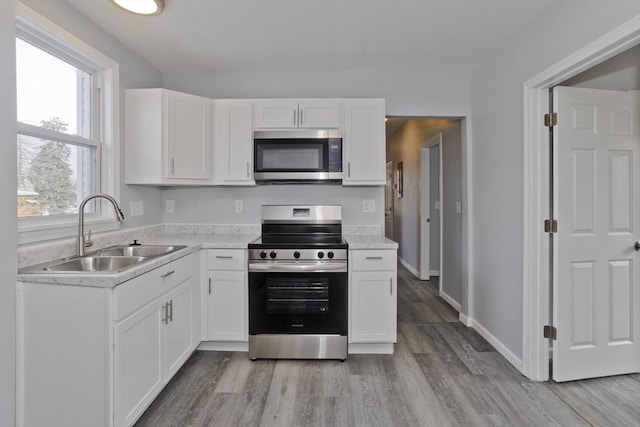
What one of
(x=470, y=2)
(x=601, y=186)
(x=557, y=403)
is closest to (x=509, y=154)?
(x=601, y=186)

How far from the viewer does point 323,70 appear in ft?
9.69

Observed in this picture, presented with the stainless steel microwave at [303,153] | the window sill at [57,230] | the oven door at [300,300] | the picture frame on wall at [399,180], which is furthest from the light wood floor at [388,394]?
the picture frame on wall at [399,180]

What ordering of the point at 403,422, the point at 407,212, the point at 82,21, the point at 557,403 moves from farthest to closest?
the point at 407,212
the point at 82,21
the point at 557,403
the point at 403,422

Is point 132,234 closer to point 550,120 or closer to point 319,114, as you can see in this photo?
point 319,114

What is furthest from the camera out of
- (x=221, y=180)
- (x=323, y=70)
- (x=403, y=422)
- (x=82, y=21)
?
(x=323, y=70)

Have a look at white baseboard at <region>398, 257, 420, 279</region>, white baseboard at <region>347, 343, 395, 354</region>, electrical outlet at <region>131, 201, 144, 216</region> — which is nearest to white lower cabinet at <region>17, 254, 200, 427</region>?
electrical outlet at <region>131, 201, 144, 216</region>

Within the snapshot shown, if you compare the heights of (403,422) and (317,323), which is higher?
(317,323)

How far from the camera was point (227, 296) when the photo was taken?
2449 millimetres

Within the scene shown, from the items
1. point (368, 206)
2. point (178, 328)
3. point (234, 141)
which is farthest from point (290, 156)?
point (178, 328)

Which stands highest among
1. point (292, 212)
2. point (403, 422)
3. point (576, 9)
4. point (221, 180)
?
point (576, 9)

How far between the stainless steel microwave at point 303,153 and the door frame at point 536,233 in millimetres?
1348

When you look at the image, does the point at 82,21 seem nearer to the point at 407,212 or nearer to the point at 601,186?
the point at 601,186

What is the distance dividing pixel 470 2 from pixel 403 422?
8.20ft

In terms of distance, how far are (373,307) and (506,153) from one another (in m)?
1.55
